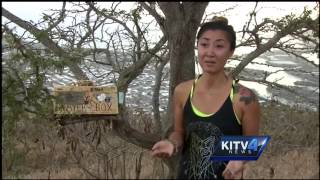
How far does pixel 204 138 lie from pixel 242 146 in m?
0.19

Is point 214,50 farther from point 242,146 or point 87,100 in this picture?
point 87,100

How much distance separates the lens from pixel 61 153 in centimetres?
816

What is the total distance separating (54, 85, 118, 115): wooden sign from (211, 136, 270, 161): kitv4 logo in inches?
35.3

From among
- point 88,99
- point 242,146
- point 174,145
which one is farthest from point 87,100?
point 242,146

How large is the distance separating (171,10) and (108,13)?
139 centimetres

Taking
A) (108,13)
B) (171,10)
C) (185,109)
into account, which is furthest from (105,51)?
(185,109)

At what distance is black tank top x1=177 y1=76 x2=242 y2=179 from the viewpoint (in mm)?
1779

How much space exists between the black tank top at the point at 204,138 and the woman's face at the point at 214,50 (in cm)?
15

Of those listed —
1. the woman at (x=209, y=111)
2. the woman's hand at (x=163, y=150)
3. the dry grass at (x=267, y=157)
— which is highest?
the woman at (x=209, y=111)

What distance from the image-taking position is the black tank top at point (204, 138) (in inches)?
70.1

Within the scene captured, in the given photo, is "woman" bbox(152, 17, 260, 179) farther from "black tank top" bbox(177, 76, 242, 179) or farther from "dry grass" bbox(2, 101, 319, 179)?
"dry grass" bbox(2, 101, 319, 179)

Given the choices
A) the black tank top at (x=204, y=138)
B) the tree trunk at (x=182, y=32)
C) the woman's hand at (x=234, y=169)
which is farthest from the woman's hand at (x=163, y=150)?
the tree trunk at (x=182, y=32)

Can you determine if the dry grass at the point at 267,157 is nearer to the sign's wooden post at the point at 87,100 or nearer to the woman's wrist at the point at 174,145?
the sign's wooden post at the point at 87,100

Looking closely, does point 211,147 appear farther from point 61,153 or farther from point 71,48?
point 61,153
